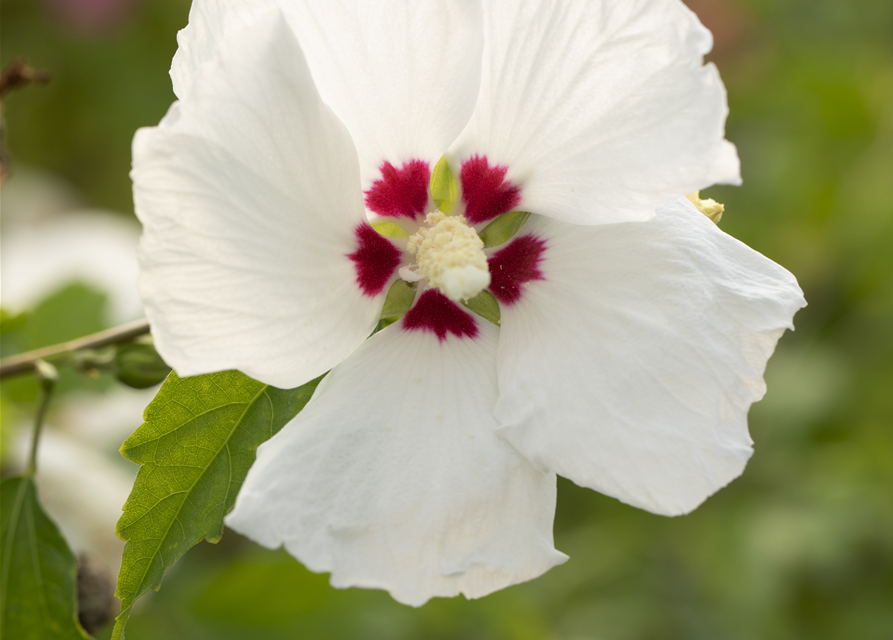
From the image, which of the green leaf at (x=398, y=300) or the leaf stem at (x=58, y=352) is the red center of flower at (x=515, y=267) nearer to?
the green leaf at (x=398, y=300)

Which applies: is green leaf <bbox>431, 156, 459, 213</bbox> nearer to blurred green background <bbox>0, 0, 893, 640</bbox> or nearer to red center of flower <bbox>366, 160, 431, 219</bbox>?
red center of flower <bbox>366, 160, 431, 219</bbox>

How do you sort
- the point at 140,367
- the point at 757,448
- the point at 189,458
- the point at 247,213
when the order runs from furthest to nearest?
the point at 757,448 → the point at 140,367 → the point at 189,458 → the point at 247,213

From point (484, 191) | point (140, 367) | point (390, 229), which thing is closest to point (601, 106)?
point (484, 191)

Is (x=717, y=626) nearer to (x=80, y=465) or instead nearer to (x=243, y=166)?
(x=80, y=465)

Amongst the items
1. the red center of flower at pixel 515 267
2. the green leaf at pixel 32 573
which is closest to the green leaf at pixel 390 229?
the red center of flower at pixel 515 267

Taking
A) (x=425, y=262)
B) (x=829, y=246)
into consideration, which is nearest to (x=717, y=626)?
(x=829, y=246)

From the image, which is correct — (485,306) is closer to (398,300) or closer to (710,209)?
(398,300)
